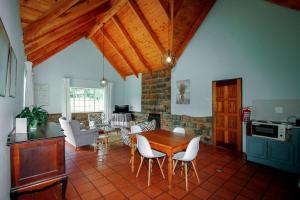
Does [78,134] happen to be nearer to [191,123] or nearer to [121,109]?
[191,123]

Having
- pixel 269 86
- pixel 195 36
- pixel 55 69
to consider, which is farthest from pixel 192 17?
pixel 55 69

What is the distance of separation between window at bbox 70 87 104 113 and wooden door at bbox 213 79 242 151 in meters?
5.82

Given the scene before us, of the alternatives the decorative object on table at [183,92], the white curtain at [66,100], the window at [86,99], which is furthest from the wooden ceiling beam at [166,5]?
the window at [86,99]

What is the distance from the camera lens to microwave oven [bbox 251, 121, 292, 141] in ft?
9.96

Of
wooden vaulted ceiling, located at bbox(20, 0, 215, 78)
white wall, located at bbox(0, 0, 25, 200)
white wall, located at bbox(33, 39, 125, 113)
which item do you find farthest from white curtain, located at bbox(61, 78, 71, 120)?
white wall, located at bbox(0, 0, 25, 200)

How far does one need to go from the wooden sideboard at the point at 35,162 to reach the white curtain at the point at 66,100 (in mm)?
5155

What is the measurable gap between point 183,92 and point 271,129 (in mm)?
3091

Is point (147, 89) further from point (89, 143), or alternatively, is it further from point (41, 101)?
point (41, 101)

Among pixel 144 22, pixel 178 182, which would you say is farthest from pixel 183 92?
pixel 178 182

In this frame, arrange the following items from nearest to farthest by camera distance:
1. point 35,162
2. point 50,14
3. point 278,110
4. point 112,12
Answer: point 35,162 → point 50,14 → point 278,110 → point 112,12

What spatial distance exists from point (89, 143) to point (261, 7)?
5.98 metres

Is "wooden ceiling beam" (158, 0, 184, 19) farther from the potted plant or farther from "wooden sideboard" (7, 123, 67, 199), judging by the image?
"wooden sideboard" (7, 123, 67, 199)

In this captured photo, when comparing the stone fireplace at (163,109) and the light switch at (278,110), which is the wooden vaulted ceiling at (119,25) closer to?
the stone fireplace at (163,109)

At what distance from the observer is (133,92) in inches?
338
